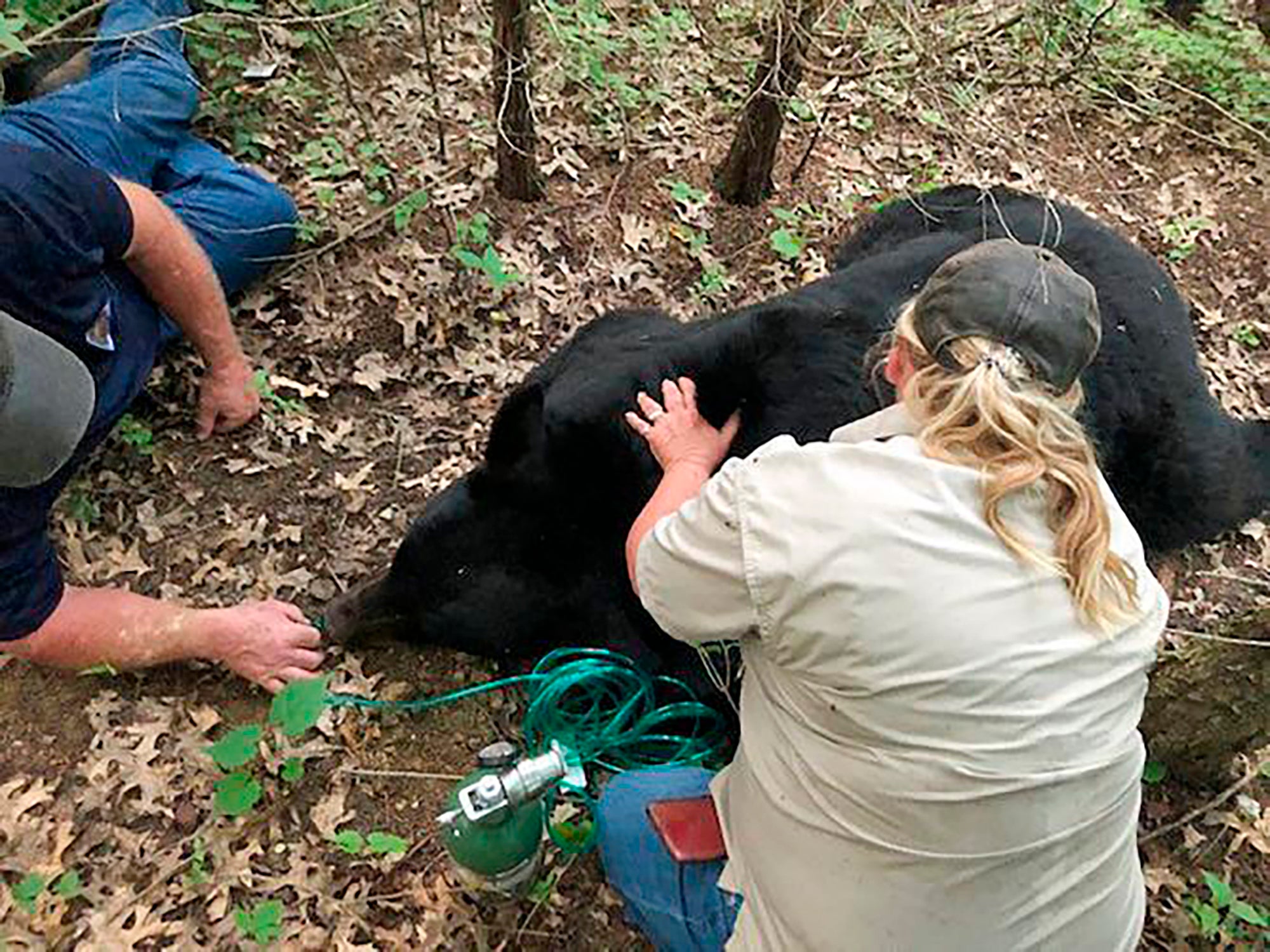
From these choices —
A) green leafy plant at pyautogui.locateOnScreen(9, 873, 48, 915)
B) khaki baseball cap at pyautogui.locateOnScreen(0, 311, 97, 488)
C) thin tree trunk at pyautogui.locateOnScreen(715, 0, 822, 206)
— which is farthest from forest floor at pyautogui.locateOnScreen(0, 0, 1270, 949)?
khaki baseball cap at pyautogui.locateOnScreen(0, 311, 97, 488)

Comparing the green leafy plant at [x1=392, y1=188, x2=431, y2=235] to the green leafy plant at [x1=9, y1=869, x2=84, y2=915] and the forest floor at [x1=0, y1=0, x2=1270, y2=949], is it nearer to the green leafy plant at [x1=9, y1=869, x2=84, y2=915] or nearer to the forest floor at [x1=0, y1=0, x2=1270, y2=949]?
the forest floor at [x1=0, y1=0, x2=1270, y2=949]

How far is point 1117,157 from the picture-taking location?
5.61 m

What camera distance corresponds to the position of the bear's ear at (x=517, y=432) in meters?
3.05

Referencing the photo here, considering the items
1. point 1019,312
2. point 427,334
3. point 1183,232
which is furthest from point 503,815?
point 1183,232

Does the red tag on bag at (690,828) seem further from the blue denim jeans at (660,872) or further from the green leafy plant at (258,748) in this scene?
the green leafy plant at (258,748)

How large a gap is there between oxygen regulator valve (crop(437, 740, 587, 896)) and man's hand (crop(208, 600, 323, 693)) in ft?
2.51

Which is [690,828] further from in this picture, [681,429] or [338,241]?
[338,241]

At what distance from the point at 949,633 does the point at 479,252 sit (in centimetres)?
313

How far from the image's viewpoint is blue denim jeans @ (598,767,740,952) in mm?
2518

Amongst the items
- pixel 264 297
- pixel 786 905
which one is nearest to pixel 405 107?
pixel 264 297

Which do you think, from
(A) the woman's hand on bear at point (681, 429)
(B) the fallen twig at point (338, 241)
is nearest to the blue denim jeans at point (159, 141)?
(B) the fallen twig at point (338, 241)

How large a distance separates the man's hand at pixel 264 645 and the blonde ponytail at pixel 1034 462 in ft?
7.09

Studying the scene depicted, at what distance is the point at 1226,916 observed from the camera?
10.5ft

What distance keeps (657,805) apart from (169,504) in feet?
6.85
